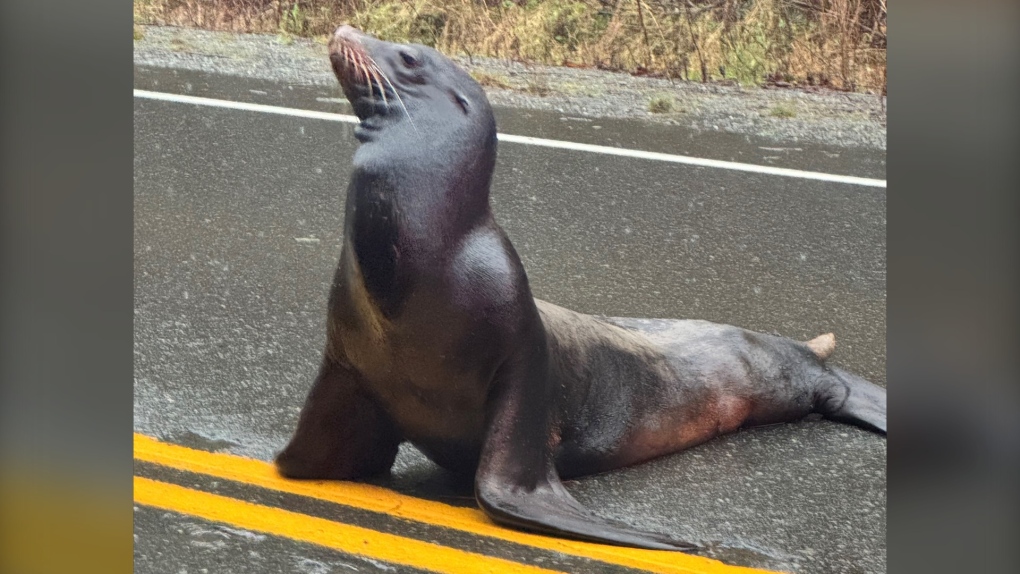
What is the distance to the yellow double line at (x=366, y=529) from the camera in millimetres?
3334

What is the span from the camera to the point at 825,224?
13.9ft

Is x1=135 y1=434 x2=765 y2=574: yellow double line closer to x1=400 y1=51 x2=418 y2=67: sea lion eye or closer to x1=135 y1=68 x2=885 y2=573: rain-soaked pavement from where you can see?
x1=135 y1=68 x2=885 y2=573: rain-soaked pavement

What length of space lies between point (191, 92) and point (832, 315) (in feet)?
8.48

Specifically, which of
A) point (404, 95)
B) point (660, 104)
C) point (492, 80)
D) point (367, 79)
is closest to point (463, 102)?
point (404, 95)

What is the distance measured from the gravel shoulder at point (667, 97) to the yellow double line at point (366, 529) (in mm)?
1576

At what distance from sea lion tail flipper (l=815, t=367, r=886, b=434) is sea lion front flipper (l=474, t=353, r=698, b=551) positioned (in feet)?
2.87

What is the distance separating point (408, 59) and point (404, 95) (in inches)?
4.4


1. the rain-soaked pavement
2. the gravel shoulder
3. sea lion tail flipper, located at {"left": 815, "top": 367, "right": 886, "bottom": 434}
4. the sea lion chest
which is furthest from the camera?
the gravel shoulder

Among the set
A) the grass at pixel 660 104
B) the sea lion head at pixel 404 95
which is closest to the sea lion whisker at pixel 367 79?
the sea lion head at pixel 404 95

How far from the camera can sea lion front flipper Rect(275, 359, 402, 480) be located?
11.4 ft

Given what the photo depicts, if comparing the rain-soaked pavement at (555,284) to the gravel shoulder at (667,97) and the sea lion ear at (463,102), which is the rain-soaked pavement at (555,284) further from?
the sea lion ear at (463,102)
